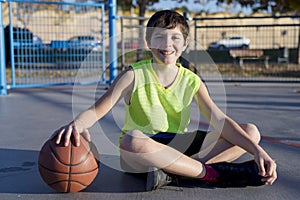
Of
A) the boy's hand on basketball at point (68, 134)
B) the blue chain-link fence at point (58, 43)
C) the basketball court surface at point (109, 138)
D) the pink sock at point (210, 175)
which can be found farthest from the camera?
the blue chain-link fence at point (58, 43)

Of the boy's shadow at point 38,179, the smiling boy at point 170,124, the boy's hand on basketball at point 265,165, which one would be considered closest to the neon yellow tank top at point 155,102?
the smiling boy at point 170,124

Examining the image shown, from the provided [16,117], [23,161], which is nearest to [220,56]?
[16,117]

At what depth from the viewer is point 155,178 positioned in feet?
9.87

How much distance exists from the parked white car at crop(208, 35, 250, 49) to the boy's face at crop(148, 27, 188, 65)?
971 cm

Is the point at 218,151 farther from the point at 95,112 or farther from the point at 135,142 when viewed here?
the point at 95,112

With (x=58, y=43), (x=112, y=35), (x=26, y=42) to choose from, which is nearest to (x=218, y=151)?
(x=112, y=35)

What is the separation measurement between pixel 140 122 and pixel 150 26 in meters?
0.68

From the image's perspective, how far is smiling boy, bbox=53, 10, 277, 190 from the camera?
9.86 ft

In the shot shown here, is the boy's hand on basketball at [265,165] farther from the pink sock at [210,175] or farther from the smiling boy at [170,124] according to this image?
the pink sock at [210,175]

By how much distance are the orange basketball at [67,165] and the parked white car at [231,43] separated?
10233mm

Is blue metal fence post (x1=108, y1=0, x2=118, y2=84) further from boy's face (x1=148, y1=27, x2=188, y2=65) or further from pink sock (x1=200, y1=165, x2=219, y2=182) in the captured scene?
pink sock (x1=200, y1=165, x2=219, y2=182)

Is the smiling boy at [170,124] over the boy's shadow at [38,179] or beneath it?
over

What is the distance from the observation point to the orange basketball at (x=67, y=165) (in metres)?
2.89

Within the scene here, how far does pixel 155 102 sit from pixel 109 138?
1.73 metres
